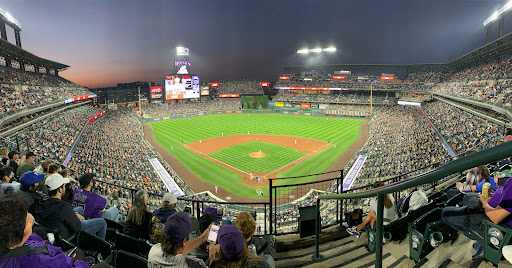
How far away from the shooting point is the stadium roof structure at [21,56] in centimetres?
3187

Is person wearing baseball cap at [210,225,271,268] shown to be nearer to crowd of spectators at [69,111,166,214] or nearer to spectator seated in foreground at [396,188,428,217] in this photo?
spectator seated in foreground at [396,188,428,217]

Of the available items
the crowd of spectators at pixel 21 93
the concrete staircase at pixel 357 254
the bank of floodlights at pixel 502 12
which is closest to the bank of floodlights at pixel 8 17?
the crowd of spectators at pixel 21 93

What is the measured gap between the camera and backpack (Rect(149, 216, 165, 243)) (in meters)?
4.02

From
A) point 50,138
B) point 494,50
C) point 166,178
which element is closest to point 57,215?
point 166,178

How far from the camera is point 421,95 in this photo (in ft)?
200

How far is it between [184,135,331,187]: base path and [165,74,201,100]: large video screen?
42.6m

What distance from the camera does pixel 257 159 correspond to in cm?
3152

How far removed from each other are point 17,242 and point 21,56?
162 feet

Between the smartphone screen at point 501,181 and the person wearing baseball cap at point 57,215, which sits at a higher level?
the smartphone screen at point 501,181

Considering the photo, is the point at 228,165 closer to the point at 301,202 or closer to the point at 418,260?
the point at 301,202

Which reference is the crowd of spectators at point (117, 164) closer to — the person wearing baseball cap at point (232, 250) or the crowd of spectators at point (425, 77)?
the person wearing baseball cap at point (232, 250)

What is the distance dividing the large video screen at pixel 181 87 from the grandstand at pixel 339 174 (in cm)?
442

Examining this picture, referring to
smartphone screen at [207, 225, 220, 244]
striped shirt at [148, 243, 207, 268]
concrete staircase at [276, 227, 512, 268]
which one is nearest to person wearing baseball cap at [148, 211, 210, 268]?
striped shirt at [148, 243, 207, 268]

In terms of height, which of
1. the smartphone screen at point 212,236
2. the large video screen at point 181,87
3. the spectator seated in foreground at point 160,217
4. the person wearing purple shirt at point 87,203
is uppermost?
the large video screen at point 181,87
